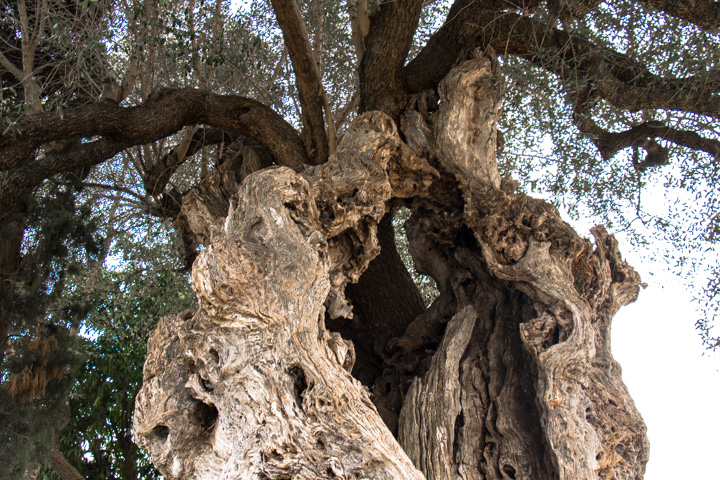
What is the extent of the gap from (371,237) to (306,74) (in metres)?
2.08

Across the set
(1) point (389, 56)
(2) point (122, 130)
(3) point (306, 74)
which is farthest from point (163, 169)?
(1) point (389, 56)

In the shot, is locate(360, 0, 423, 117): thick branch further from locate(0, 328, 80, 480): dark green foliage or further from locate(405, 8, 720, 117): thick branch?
locate(0, 328, 80, 480): dark green foliage

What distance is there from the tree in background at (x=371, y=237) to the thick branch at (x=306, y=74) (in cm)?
2

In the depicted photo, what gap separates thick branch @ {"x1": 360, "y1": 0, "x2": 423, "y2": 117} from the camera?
18.1ft

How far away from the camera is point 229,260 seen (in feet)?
10.6

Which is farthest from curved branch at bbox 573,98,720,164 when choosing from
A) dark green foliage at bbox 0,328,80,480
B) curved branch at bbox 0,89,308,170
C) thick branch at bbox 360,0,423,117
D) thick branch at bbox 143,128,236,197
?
dark green foliage at bbox 0,328,80,480

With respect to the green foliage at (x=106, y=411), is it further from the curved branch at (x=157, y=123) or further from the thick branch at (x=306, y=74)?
the thick branch at (x=306, y=74)

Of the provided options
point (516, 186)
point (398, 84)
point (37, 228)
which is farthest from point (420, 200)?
point (37, 228)

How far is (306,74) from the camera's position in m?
5.60

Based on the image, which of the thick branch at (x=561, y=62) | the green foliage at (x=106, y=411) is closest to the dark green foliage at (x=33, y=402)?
the green foliage at (x=106, y=411)

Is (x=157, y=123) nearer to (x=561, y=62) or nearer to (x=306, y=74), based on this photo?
(x=306, y=74)

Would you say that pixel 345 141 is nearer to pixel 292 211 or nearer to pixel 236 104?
pixel 292 211

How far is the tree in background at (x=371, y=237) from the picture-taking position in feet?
10.5

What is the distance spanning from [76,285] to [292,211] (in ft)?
17.7
